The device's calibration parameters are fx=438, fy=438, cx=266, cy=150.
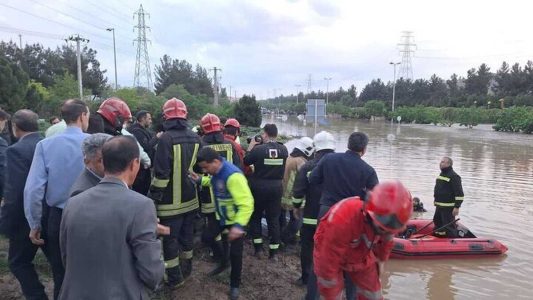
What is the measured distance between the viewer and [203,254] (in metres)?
5.79

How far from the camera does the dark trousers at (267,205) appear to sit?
554cm

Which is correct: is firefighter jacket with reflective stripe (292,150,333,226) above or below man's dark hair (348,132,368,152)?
below

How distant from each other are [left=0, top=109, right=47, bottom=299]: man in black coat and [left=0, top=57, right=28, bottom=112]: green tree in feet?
59.6

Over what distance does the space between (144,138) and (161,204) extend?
3.86 feet

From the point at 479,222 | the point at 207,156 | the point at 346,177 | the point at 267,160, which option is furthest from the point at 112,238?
the point at 479,222

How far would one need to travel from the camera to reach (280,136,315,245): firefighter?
19.6ft

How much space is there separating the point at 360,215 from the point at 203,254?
3.26m

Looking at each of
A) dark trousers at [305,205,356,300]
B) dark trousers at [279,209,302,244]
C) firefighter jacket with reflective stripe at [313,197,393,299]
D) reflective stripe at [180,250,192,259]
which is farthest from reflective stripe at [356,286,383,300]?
dark trousers at [279,209,302,244]

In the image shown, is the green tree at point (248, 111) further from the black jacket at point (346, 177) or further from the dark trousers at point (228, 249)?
the black jacket at point (346, 177)

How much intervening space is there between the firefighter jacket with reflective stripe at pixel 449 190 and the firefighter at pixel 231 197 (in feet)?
14.7

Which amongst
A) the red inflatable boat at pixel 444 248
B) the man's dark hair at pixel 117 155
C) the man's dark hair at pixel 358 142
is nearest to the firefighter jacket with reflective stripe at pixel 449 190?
the red inflatable boat at pixel 444 248

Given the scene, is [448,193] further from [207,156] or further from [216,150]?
[207,156]

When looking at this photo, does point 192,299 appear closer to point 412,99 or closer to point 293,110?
point 412,99

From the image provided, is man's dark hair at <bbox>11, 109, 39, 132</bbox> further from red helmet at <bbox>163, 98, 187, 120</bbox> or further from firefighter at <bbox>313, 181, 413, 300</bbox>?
firefighter at <bbox>313, 181, 413, 300</bbox>
